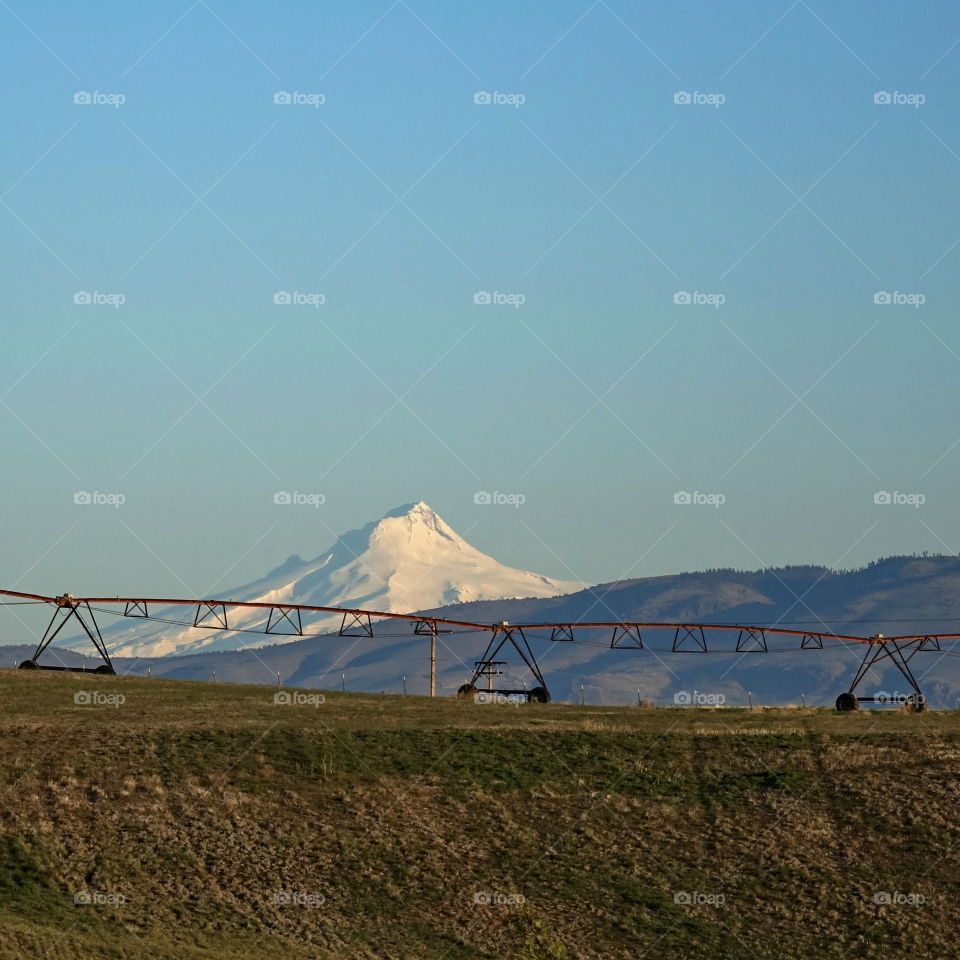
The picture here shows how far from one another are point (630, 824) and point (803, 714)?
30524 mm

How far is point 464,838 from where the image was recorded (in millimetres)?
62625

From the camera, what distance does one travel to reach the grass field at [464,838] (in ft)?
179

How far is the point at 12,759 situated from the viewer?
217 feet

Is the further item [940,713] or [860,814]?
[940,713]

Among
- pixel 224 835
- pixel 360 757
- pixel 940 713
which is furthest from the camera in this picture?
pixel 940 713

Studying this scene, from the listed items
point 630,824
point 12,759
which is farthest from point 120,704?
point 630,824

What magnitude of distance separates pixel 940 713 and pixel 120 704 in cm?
4514

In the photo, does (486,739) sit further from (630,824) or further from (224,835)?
(224,835)

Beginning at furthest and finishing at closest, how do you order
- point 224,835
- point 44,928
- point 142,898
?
point 224,835 < point 142,898 < point 44,928

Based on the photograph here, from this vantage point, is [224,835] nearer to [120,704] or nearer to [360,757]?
[360,757]

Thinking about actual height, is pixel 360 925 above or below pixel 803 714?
below

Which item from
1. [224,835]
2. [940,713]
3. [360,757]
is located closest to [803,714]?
[940,713]

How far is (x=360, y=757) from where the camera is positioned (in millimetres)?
70562

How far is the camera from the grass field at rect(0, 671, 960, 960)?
54.6 meters
